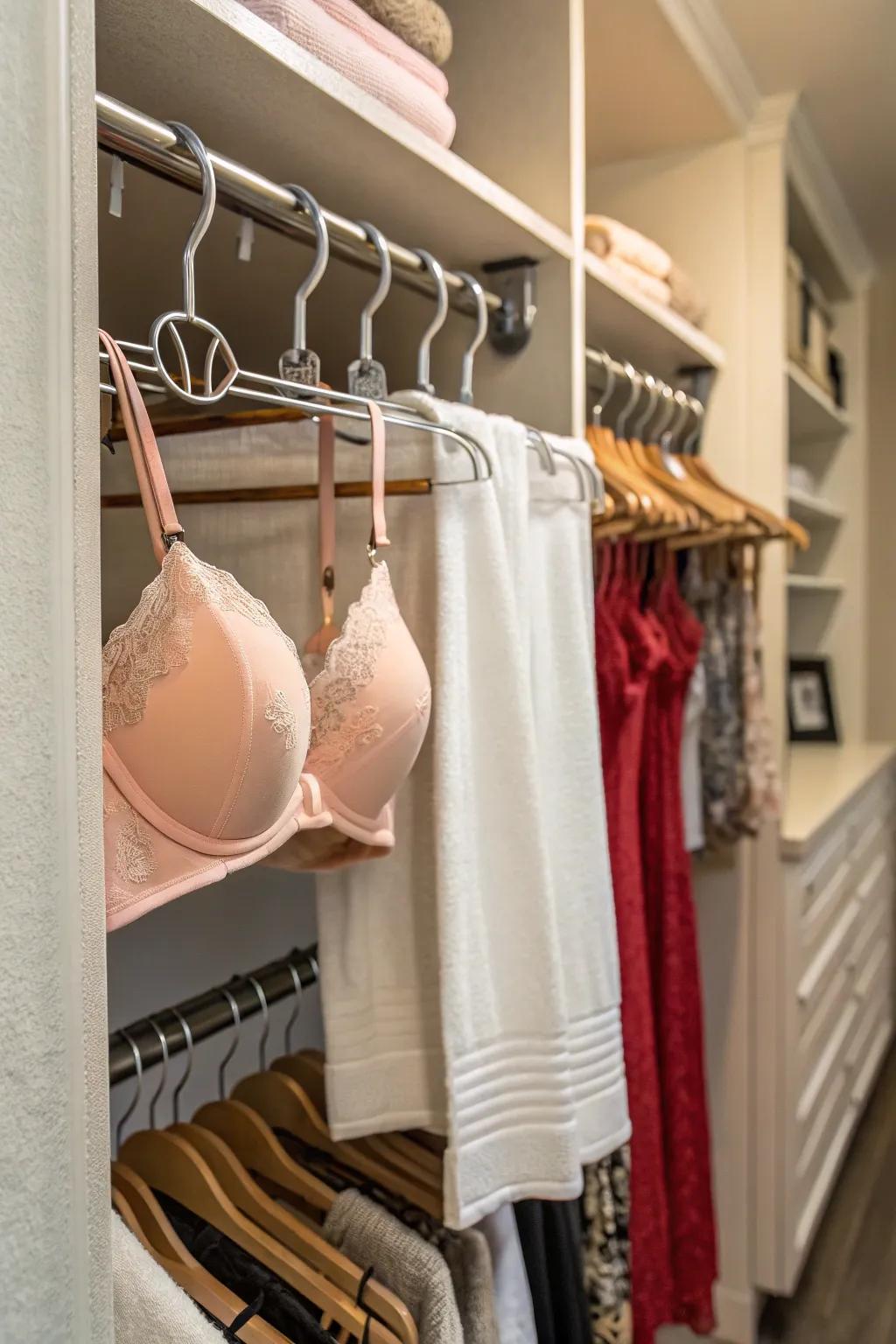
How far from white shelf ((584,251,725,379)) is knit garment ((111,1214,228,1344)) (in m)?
1.22


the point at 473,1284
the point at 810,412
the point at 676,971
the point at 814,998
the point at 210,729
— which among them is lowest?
the point at 814,998

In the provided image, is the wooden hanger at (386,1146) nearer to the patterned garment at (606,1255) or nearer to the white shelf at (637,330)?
the patterned garment at (606,1255)

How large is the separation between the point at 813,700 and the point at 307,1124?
9.33 feet

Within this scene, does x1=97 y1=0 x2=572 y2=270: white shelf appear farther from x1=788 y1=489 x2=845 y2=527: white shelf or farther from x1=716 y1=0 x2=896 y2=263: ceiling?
x1=788 y1=489 x2=845 y2=527: white shelf

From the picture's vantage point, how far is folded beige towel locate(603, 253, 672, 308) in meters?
1.74

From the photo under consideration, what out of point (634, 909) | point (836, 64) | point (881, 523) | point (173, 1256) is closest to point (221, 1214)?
point (173, 1256)

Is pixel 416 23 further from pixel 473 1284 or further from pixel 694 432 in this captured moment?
pixel 473 1284

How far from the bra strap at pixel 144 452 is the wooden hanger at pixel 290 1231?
663 millimetres

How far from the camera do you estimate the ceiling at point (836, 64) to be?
6.25 feet

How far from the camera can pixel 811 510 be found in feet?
10.3

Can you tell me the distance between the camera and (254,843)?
758mm

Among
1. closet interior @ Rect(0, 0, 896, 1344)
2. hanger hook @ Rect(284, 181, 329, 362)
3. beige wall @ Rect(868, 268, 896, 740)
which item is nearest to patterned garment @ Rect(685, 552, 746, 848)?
closet interior @ Rect(0, 0, 896, 1344)

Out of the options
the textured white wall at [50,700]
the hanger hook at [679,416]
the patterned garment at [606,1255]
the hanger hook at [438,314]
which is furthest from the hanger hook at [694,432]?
the textured white wall at [50,700]

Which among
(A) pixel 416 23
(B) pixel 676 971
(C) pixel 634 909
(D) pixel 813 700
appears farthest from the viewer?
(D) pixel 813 700
